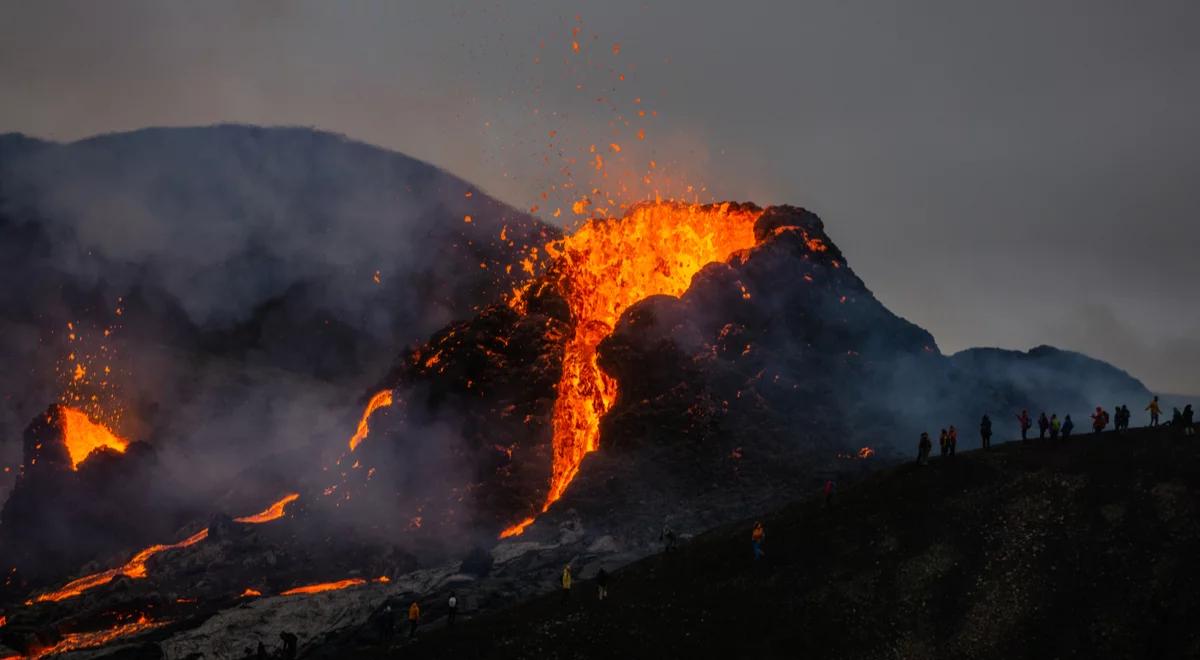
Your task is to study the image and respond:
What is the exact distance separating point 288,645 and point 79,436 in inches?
3360

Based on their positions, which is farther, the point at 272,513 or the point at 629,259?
the point at 629,259

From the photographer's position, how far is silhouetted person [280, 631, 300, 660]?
57.2 meters

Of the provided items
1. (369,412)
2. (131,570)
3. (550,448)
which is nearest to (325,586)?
(131,570)

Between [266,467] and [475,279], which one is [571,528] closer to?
[266,467]

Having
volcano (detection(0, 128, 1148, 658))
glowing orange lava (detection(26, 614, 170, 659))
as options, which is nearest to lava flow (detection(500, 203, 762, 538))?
volcano (detection(0, 128, 1148, 658))

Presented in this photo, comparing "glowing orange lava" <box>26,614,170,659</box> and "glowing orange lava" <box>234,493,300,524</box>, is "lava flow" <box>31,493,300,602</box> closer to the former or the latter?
"glowing orange lava" <box>234,493,300,524</box>

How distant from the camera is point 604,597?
50625 mm

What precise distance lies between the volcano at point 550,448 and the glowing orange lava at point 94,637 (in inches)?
41.5

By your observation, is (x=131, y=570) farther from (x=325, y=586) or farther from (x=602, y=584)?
(x=602, y=584)

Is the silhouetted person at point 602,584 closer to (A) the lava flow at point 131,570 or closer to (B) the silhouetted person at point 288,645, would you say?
(B) the silhouetted person at point 288,645

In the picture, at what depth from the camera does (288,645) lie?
58.3 meters

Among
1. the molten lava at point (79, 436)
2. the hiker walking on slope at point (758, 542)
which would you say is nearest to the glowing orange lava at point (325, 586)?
the hiker walking on slope at point (758, 542)

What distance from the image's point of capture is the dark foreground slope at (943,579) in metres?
40.5

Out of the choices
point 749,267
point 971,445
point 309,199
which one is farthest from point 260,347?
point 971,445
